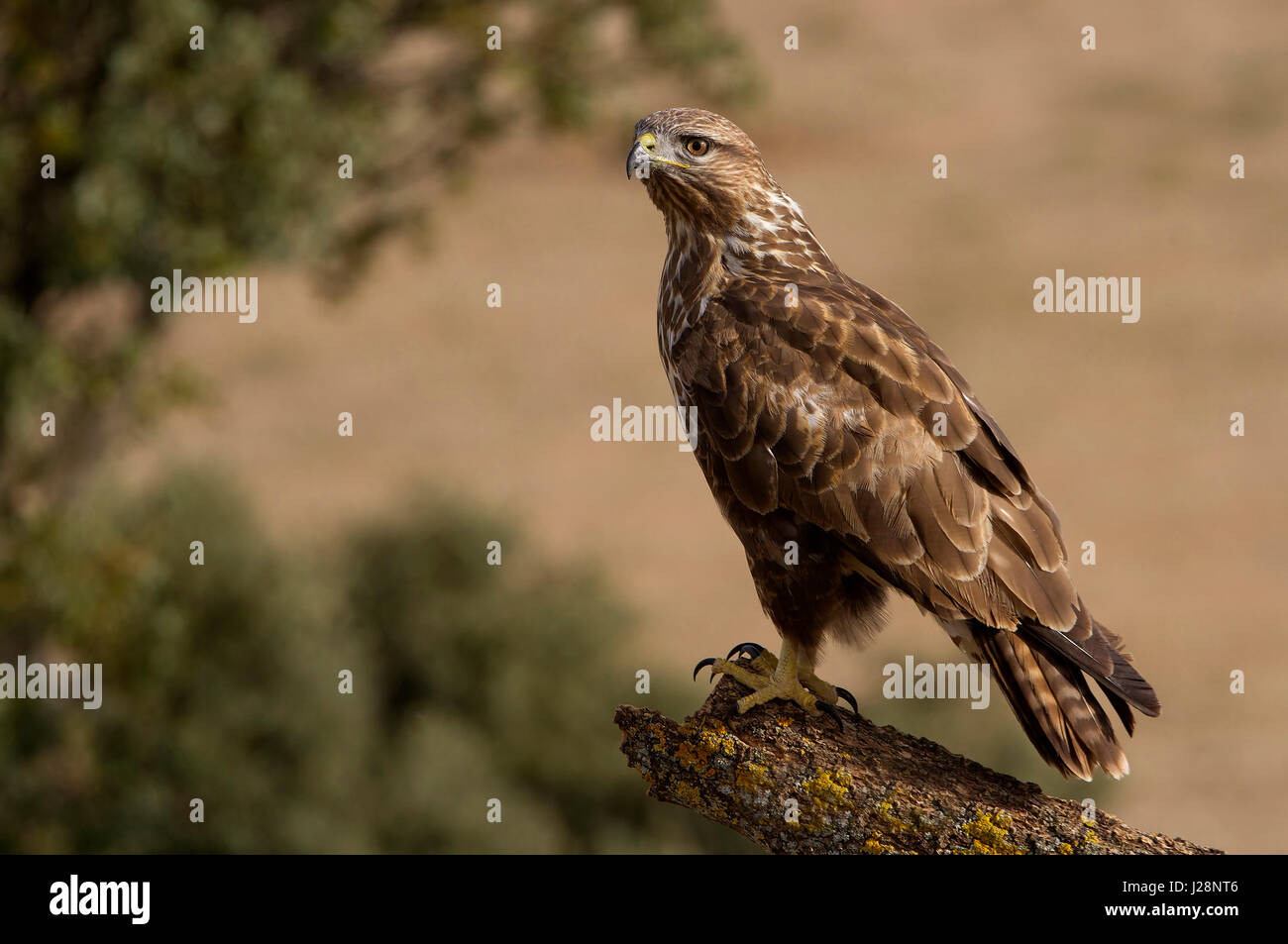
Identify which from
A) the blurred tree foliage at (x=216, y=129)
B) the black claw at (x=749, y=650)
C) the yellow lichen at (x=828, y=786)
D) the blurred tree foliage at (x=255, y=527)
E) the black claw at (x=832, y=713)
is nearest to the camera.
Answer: the yellow lichen at (x=828, y=786)

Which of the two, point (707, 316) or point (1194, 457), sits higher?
point (1194, 457)

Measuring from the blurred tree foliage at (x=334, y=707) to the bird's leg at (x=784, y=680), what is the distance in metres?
6.97

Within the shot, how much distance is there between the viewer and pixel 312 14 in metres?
11.1

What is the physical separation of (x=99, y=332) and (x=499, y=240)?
25.7 meters

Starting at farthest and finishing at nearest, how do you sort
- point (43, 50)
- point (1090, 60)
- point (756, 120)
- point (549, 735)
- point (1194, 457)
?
point (1090, 60)
point (756, 120)
point (1194, 457)
point (549, 735)
point (43, 50)

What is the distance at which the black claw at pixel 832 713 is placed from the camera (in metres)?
5.01

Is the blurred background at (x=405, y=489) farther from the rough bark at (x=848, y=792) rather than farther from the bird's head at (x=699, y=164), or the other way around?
the rough bark at (x=848, y=792)

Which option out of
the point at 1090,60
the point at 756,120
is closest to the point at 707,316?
the point at 756,120

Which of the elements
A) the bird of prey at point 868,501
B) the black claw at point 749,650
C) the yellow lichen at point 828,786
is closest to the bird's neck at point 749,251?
the bird of prey at point 868,501

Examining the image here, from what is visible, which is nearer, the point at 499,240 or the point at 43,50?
the point at 43,50

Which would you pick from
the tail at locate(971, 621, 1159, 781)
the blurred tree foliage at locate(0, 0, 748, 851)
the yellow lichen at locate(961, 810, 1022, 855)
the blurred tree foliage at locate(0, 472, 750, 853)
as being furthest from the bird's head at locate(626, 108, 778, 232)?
the blurred tree foliage at locate(0, 472, 750, 853)

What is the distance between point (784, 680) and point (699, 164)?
6.12ft
